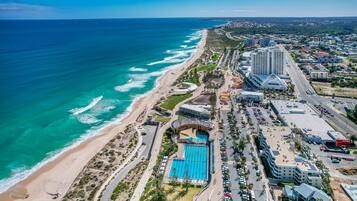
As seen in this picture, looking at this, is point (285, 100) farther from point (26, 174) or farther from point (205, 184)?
point (26, 174)

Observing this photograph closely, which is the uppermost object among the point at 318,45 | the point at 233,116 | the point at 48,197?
the point at 318,45

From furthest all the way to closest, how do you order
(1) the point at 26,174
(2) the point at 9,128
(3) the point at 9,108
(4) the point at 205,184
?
(3) the point at 9,108
(2) the point at 9,128
(1) the point at 26,174
(4) the point at 205,184

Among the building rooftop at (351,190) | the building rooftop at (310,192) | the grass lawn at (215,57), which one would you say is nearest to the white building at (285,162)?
the building rooftop at (310,192)

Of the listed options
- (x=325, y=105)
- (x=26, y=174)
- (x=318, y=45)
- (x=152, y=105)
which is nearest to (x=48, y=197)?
(x=26, y=174)

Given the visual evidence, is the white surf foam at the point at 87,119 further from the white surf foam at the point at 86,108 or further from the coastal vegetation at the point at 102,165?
the coastal vegetation at the point at 102,165

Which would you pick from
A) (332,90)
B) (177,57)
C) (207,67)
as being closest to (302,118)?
(332,90)
